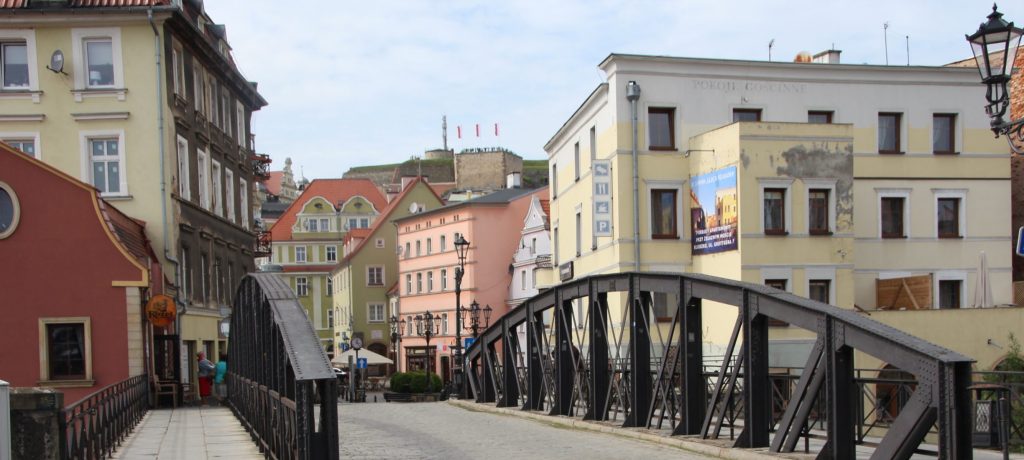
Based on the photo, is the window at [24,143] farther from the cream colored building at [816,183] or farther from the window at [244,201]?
the cream colored building at [816,183]

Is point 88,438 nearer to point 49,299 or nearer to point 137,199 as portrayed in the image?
point 49,299

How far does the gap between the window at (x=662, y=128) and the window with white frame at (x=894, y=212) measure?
6.86 m

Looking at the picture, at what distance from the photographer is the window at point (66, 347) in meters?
25.2

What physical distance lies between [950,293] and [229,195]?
24730 millimetres

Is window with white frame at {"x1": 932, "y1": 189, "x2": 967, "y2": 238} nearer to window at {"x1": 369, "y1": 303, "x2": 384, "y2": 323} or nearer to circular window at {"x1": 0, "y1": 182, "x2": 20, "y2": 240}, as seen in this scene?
circular window at {"x1": 0, "y1": 182, "x2": 20, "y2": 240}

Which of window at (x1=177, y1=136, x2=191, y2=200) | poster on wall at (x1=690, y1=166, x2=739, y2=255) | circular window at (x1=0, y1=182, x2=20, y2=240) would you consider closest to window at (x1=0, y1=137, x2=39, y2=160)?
window at (x1=177, y1=136, x2=191, y2=200)

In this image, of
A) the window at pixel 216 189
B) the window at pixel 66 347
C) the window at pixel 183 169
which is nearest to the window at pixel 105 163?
the window at pixel 183 169

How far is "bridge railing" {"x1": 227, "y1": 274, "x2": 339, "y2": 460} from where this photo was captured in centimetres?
805

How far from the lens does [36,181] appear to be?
25484mm

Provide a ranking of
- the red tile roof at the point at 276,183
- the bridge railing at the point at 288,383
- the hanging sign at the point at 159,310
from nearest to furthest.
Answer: the bridge railing at the point at 288,383
the hanging sign at the point at 159,310
the red tile roof at the point at 276,183

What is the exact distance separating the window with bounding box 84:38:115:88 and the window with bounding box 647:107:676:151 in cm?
1554

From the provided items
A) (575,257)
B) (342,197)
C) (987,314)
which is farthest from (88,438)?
(342,197)

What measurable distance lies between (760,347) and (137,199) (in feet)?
76.0

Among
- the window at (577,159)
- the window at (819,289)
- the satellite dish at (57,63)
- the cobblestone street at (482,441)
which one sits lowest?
the cobblestone street at (482,441)
